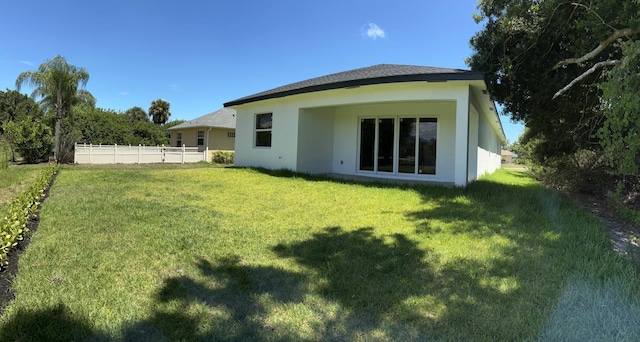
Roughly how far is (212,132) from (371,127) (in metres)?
16.3

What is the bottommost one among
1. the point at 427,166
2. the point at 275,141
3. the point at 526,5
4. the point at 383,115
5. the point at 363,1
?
the point at 427,166

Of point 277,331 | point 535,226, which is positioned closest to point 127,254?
point 277,331

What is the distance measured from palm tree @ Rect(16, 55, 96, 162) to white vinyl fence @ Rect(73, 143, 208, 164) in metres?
1.36

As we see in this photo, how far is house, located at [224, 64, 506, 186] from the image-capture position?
938 centimetres

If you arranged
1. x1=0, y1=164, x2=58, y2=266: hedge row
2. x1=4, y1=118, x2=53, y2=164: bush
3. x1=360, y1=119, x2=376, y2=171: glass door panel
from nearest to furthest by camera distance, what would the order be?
x1=0, y1=164, x2=58, y2=266: hedge row, x1=360, y1=119, x2=376, y2=171: glass door panel, x1=4, y1=118, x2=53, y2=164: bush

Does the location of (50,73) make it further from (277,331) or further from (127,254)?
(277,331)

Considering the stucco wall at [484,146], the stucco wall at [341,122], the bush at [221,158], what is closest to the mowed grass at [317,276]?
the stucco wall at [341,122]

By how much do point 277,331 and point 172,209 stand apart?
4.37m

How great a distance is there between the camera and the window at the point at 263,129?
13.5 meters

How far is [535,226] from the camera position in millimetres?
5312

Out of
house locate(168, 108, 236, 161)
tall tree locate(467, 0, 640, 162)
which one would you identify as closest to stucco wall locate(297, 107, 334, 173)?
tall tree locate(467, 0, 640, 162)

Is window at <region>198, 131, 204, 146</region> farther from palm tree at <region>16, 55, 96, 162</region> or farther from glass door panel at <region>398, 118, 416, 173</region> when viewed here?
glass door panel at <region>398, 118, 416, 173</region>

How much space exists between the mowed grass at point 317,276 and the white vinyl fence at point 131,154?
49.3 feet

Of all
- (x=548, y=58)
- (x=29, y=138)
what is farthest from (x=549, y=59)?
(x=29, y=138)
